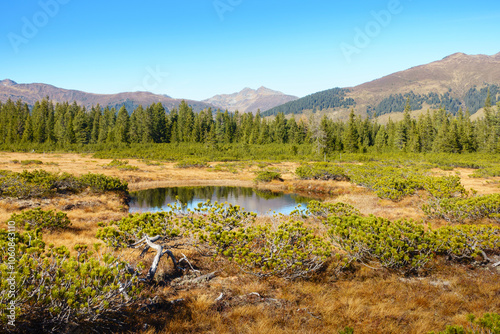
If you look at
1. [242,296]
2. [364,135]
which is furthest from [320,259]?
[364,135]

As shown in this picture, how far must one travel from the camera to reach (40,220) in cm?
1272

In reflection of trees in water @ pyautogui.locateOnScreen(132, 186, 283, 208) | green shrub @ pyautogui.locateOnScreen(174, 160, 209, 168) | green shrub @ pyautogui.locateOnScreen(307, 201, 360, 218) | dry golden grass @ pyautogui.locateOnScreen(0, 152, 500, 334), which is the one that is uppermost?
green shrub @ pyautogui.locateOnScreen(307, 201, 360, 218)

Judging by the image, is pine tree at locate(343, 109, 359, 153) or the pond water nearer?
the pond water

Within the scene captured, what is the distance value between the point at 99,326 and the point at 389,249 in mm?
8437

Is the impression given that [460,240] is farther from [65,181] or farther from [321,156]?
[321,156]

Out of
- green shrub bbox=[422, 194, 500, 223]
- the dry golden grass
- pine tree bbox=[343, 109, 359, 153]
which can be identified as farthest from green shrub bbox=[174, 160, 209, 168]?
pine tree bbox=[343, 109, 359, 153]

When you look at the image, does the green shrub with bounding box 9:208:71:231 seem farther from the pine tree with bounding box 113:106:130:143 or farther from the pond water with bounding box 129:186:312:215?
the pine tree with bounding box 113:106:130:143

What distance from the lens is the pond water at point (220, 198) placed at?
2667 centimetres

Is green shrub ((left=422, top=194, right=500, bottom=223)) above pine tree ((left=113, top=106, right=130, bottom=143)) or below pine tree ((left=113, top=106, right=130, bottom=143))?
below

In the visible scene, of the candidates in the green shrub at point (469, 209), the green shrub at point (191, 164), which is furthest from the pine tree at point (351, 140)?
the green shrub at point (469, 209)

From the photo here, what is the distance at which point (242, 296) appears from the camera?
7.30 metres

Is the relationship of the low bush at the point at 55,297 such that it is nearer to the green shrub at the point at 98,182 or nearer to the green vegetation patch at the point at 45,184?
the green vegetation patch at the point at 45,184

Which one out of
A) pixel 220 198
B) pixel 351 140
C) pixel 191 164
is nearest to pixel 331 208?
pixel 220 198

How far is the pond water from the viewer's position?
26.7 meters
